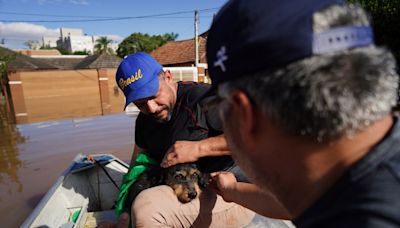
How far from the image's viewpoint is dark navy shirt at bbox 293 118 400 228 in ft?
2.48

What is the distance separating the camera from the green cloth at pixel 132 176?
9.16ft

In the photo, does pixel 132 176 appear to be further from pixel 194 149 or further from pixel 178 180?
pixel 194 149

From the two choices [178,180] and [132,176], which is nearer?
[178,180]

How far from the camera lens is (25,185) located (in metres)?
8.01

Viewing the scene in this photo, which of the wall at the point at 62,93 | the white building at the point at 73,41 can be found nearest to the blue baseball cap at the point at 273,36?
the wall at the point at 62,93

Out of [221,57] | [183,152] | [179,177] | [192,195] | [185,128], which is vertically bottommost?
[192,195]

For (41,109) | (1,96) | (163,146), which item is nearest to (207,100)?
(163,146)

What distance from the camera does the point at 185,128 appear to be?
2.71 m

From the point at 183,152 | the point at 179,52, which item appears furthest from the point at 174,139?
the point at 179,52

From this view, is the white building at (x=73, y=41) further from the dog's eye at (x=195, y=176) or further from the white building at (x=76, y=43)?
the dog's eye at (x=195, y=176)

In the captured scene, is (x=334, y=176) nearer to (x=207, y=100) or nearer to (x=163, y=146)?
(x=207, y=100)

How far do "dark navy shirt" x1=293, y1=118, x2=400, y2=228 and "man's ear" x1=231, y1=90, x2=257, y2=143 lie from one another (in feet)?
0.89

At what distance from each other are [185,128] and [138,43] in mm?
54528

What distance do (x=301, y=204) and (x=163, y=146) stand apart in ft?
6.50
